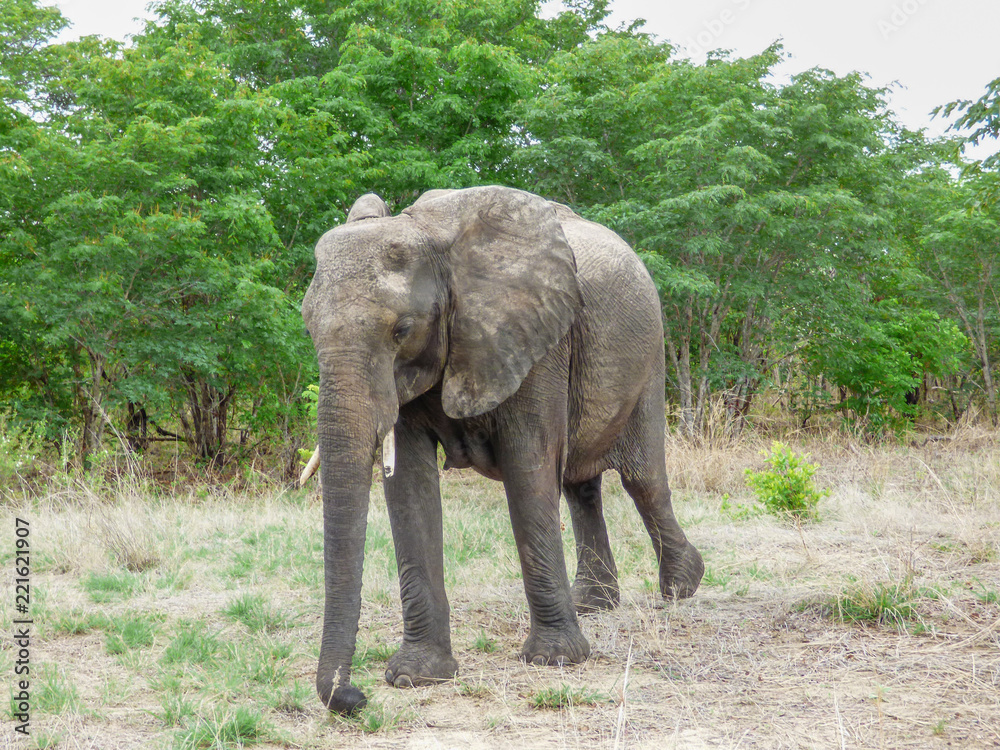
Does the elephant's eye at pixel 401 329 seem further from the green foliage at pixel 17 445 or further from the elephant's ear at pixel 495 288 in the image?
the green foliage at pixel 17 445

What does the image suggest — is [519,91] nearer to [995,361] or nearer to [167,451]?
[167,451]

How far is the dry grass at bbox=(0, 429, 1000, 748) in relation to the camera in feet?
12.0

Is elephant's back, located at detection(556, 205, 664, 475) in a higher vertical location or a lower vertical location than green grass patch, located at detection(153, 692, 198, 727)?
higher

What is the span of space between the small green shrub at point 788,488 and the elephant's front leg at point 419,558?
4577 mm

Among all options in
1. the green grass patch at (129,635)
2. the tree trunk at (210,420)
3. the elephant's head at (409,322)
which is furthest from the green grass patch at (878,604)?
the tree trunk at (210,420)

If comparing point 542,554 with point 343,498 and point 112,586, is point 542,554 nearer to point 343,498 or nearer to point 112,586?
point 343,498

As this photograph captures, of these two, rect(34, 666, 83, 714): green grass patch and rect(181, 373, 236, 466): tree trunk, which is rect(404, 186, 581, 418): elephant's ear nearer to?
rect(34, 666, 83, 714): green grass patch

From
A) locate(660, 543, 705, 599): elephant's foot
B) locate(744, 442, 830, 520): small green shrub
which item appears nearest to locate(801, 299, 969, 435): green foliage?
locate(744, 442, 830, 520): small green shrub

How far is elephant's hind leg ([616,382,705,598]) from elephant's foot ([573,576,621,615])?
0.36 m

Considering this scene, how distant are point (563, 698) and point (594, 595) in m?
1.77

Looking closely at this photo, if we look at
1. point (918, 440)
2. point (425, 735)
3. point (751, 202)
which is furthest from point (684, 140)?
point (425, 735)

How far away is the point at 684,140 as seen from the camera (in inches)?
512

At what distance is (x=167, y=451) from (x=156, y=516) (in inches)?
277

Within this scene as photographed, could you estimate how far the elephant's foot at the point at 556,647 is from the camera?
14.8ft
